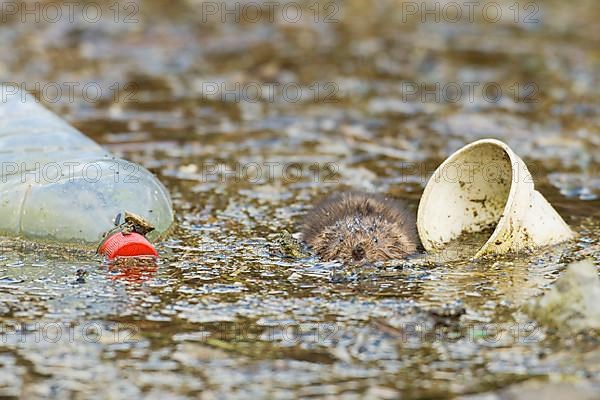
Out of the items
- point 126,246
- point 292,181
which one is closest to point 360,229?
point 126,246

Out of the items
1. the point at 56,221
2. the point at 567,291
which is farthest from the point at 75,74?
the point at 567,291

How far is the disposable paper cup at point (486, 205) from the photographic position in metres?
5.68

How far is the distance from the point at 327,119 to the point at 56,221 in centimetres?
442

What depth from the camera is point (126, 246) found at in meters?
5.55

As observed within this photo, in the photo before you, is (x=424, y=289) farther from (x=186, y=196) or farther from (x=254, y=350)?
(x=186, y=196)

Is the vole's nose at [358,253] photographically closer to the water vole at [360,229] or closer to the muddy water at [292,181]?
the water vole at [360,229]

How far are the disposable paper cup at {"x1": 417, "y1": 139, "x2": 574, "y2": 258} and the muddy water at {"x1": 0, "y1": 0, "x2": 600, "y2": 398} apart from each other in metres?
0.12

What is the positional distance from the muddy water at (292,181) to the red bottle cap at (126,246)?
0.37 feet

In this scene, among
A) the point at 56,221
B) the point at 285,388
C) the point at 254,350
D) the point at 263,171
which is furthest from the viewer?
the point at 263,171

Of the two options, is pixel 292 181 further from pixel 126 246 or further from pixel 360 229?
pixel 126 246

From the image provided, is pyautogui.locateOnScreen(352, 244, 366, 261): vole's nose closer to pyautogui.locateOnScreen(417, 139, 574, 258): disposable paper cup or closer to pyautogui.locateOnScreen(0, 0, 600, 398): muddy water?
pyautogui.locateOnScreen(0, 0, 600, 398): muddy water

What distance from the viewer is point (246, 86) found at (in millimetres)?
11047

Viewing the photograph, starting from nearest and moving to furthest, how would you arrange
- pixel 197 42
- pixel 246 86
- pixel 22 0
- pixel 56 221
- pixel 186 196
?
1. pixel 56 221
2. pixel 186 196
3. pixel 246 86
4. pixel 197 42
5. pixel 22 0

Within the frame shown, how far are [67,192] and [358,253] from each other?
67.1 inches
